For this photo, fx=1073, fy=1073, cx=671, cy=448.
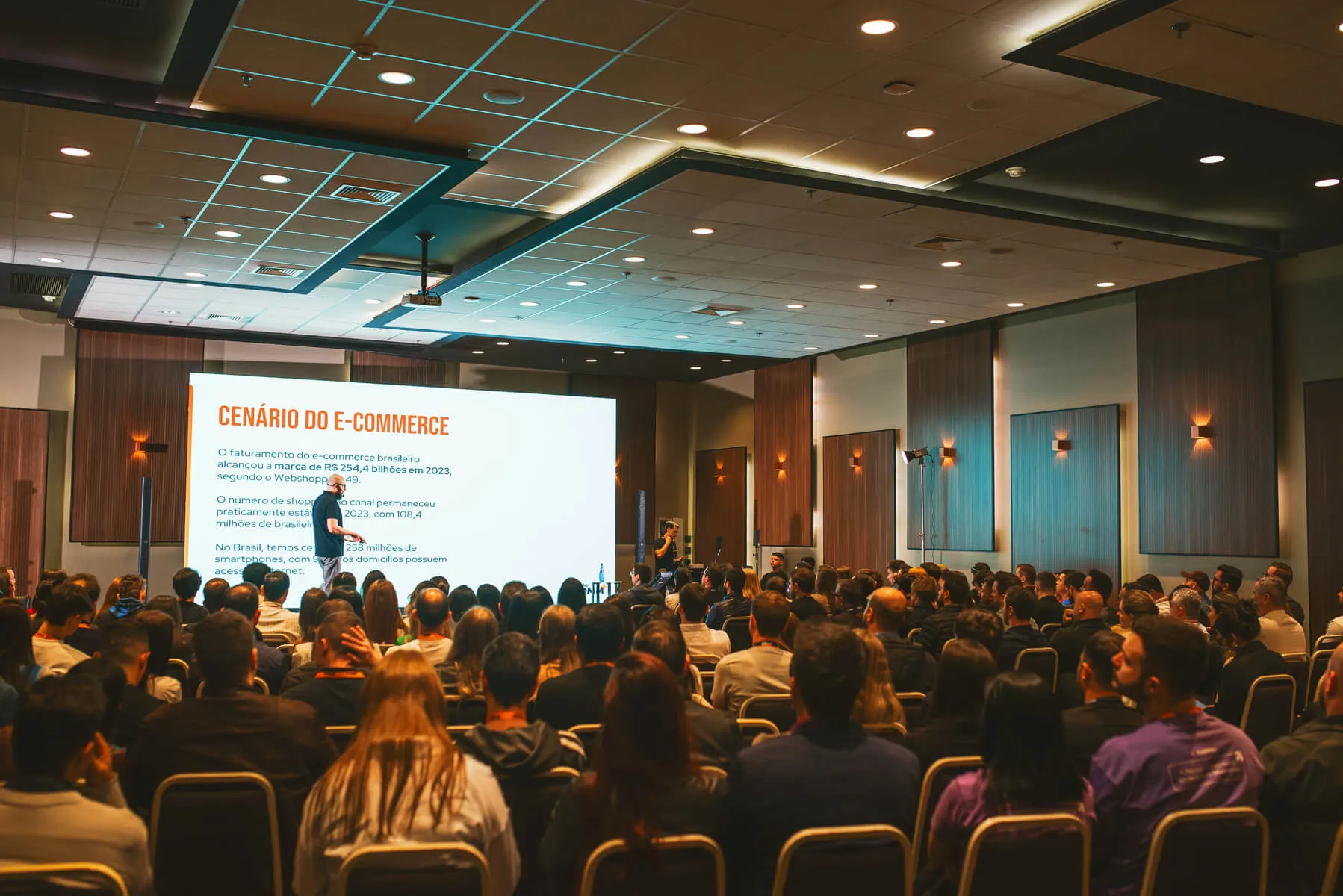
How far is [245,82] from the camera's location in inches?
253

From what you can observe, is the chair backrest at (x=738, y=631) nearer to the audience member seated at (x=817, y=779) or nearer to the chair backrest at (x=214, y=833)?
the audience member seated at (x=817, y=779)

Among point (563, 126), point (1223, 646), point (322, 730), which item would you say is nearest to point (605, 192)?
point (563, 126)

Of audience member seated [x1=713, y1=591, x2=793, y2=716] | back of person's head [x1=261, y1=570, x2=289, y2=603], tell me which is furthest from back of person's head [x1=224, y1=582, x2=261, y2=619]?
audience member seated [x1=713, y1=591, x2=793, y2=716]

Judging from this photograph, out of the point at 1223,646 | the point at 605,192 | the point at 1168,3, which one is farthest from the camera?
the point at 605,192

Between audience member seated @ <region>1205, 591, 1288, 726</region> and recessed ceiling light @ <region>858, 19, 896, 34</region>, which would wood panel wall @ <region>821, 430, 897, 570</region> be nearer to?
audience member seated @ <region>1205, 591, 1288, 726</region>

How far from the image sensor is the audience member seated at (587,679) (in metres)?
3.87

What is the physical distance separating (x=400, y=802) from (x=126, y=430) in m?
13.8

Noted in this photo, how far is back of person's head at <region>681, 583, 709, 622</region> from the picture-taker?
19.4 ft

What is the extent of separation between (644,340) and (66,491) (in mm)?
7899

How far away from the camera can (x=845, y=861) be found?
7.39 feet

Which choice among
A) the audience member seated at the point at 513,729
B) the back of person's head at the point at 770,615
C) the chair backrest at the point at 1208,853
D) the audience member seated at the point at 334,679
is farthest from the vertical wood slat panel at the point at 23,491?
the chair backrest at the point at 1208,853

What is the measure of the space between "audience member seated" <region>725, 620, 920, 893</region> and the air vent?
22.2ft

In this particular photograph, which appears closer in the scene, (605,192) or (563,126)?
(563,126)

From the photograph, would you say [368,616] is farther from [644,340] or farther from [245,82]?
[644,340]
